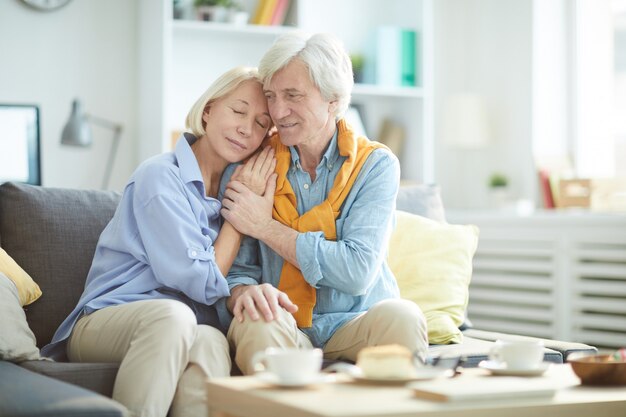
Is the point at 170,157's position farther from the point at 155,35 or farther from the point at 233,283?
the point at 155,35

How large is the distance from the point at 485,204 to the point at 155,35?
2.04 m

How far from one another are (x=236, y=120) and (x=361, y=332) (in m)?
0.66

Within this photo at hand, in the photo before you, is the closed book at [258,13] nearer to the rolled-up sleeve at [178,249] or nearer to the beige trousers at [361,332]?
the rolled-up sleeve at [178,249]

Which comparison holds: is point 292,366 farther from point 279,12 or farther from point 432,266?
point 279,12

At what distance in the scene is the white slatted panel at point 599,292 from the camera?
13.1ft

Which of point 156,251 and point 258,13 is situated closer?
point 156,251

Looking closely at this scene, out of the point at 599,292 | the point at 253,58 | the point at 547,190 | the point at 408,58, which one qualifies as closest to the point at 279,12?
the point at 253,58

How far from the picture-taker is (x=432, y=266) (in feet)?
9.45

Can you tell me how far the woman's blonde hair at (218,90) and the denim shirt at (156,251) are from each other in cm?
16

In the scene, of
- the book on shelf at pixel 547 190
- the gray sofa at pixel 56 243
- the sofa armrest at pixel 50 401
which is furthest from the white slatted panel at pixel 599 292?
the sofa armrest at pixel 50 401

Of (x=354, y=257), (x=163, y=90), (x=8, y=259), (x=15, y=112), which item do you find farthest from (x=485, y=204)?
(x=8, y=259)

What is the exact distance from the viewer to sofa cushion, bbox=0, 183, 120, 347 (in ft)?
8.20

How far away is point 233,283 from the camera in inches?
97.7

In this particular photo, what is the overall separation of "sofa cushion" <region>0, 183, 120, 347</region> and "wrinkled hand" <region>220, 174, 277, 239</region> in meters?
0.40
